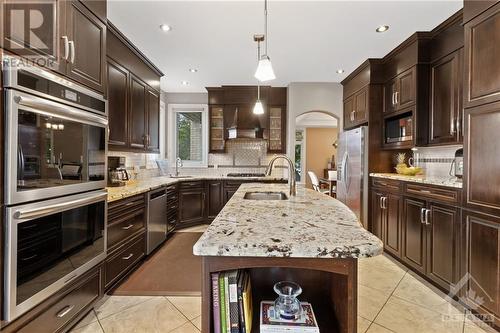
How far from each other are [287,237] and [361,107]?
3596 mm

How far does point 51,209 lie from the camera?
143 centimetres

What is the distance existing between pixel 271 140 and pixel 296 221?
12.7 feet

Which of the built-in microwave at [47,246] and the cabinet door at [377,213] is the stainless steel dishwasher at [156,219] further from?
the cabinet door at [377,213]

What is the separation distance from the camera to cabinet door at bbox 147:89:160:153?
3600 millimetres

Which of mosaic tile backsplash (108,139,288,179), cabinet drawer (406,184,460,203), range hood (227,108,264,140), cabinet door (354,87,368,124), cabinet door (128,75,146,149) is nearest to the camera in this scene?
cabinet drawer (406,184,460,203)

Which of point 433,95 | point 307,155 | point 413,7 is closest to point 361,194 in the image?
point 433,95

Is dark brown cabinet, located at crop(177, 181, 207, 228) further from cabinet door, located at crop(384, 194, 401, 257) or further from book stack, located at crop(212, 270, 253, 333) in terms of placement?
book stack, located at crop(212, 270, 253, 333)

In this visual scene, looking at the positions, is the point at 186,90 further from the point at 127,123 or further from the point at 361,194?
the point at 361,194

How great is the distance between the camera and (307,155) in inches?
354

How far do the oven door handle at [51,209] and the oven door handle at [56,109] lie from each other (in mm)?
550

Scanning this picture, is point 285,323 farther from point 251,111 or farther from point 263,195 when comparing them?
point 251,111

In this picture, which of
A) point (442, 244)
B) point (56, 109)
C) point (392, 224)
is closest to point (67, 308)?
point (56, 109)

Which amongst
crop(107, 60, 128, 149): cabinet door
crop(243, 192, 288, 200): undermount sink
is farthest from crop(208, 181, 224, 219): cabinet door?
crop(243, 192, 288, 200): undermount sink

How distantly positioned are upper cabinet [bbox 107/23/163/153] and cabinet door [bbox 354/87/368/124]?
323cm
